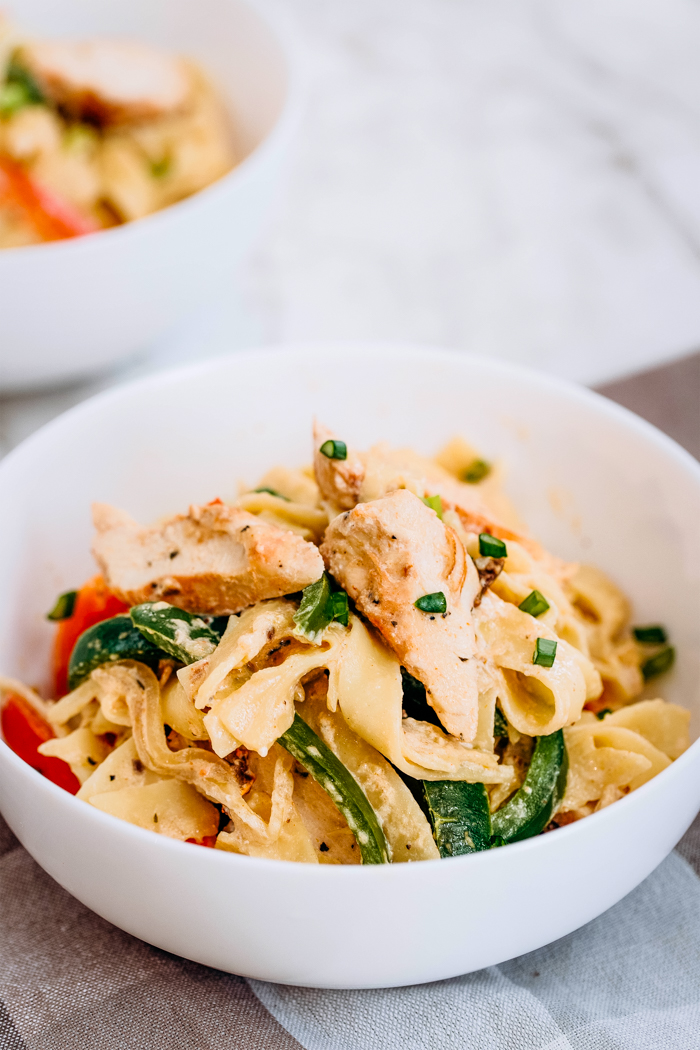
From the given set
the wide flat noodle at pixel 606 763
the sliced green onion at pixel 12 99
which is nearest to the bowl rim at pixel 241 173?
the sliced green onion at pixel 12 99

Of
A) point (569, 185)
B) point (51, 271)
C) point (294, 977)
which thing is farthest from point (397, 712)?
point (569, 185)

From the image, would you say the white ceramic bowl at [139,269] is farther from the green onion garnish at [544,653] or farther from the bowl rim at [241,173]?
the green onion garnish at [544,653]

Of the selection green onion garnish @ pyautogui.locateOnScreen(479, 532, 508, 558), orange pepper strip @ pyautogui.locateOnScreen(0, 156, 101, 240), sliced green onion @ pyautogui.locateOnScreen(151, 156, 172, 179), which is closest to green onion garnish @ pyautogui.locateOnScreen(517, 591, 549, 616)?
green onion garnish @ pyautogui.locateOnScreen(479, 532, 508, 558)

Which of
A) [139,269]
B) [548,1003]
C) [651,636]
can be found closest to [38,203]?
[139,269]

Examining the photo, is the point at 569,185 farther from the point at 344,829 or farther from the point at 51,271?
the point at 344,829

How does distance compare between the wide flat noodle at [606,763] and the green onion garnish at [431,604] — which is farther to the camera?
the wide flat noodle at [606,763]

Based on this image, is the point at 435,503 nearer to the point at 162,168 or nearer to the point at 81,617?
the point at 81,617
